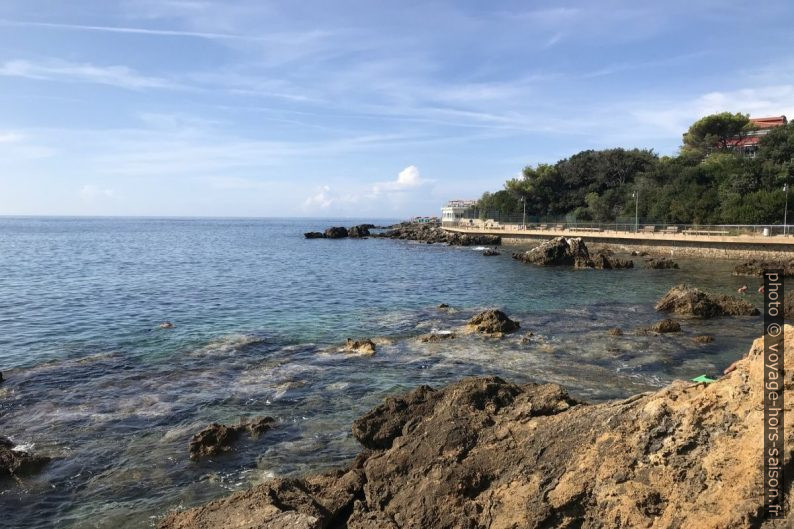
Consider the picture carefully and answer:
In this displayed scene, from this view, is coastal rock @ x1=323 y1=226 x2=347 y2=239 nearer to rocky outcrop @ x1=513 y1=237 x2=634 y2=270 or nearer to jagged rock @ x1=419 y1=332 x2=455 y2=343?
rocky outcrop @ x1=513 y1=237 x2=634 y2=270

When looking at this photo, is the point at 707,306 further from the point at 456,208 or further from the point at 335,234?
the point at 456,208

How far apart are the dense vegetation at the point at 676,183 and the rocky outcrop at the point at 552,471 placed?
59204 mm

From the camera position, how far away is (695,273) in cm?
4075

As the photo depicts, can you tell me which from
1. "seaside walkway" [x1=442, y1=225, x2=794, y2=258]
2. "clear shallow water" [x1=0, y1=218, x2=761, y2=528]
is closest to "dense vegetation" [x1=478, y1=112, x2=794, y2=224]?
"seaside walkway" [x1=442, y1=225, x2=794, y2=258]

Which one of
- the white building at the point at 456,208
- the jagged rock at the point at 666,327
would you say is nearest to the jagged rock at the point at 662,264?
the jagged rock at the point at 666,327

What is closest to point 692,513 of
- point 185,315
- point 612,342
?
point 612,342

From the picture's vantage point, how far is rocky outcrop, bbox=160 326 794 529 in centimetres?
532

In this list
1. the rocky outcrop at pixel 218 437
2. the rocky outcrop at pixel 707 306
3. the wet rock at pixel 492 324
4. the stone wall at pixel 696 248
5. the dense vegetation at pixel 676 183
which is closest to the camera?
the rocky outcrop at pixel 218 437

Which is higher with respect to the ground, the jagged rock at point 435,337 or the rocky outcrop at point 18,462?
the jagged rock at point 435,337

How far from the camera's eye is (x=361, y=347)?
1889cm

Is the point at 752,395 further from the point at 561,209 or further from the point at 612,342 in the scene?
the point at 561,209

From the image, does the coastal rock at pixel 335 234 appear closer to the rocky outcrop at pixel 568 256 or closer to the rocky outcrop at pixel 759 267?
the rocky outcrop at pixel 568 256

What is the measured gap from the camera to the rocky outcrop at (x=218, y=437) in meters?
10.7

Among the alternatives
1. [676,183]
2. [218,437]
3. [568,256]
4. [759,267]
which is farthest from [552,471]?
[676,183]
